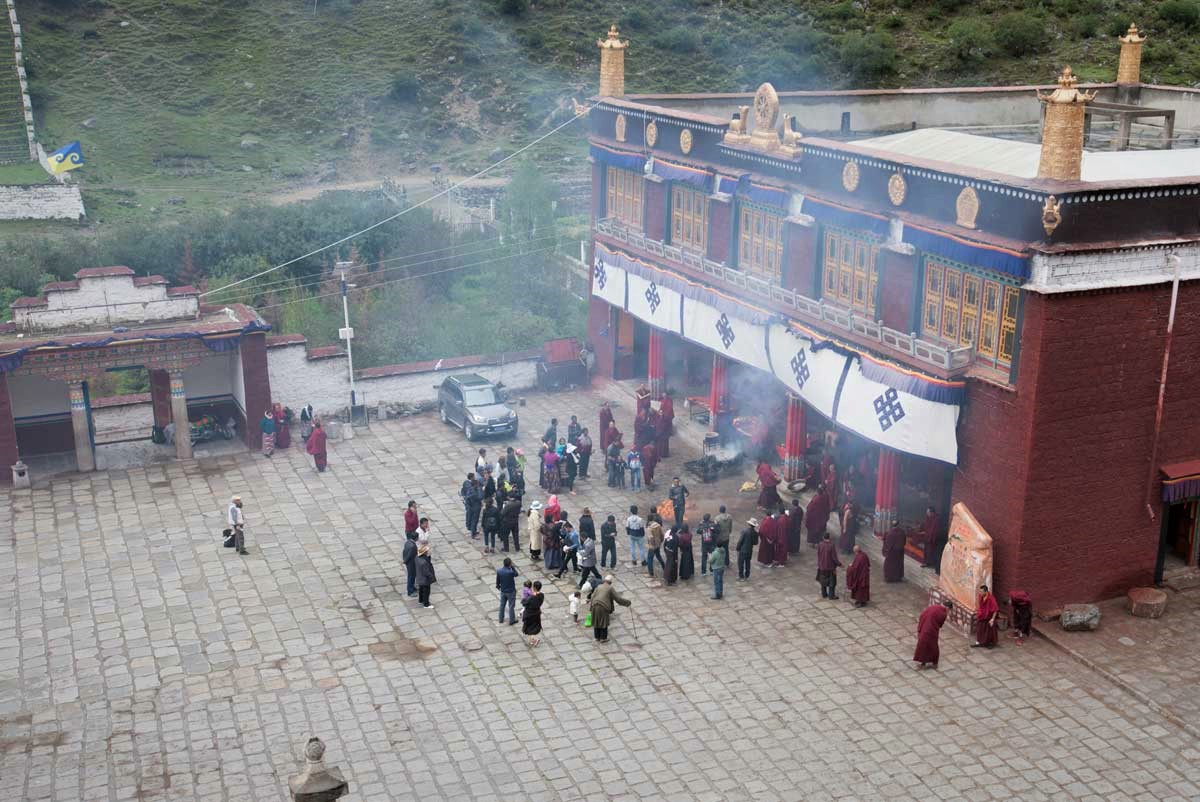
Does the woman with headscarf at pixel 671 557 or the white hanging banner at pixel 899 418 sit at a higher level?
the white hanging banner at pixel 899 418

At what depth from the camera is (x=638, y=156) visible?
3256 centimetres

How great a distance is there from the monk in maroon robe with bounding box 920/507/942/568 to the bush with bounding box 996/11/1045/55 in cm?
4444

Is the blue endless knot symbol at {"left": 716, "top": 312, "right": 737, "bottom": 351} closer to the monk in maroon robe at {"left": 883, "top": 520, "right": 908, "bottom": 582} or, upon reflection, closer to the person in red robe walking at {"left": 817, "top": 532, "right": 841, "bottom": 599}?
the monk in maroon robe at {"left": 883, "top": 520, "right": 908, "bottom": 582}

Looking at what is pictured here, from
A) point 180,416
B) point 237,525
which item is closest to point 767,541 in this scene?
point 237,525

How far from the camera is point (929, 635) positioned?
20359mm

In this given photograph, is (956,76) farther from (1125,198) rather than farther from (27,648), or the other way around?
(27,648)

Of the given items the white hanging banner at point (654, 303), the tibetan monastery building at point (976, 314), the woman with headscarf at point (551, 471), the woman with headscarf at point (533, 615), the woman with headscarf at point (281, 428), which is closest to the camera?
the tibetan monastery building at point (976, 314)

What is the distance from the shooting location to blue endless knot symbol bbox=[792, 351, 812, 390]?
26.0 meters

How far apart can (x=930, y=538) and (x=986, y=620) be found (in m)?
2.53

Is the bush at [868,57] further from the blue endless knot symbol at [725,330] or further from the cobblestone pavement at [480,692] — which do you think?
the cobblestone pavement at [480,692]

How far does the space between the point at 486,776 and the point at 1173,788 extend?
29.6 feet

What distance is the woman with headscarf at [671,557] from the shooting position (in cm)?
2359

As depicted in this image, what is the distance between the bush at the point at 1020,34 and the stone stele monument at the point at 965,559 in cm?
4524

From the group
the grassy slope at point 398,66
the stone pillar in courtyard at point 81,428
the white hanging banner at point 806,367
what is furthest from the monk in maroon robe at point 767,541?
the grassy slope at point 398,66
